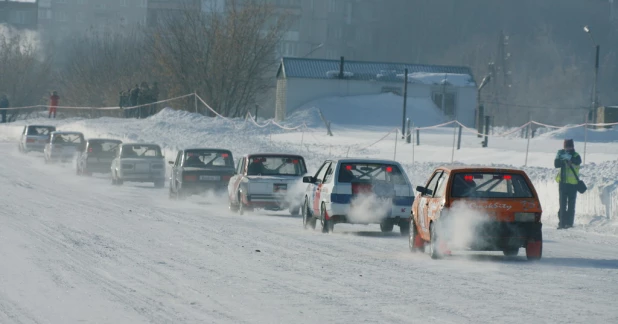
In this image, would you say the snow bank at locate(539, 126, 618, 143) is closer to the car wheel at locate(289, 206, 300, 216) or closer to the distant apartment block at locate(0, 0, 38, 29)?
the car wheel at locate(289, 206, 300, 216)

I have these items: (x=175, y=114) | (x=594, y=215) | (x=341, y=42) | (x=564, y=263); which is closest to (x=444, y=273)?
(x=564, y=263)

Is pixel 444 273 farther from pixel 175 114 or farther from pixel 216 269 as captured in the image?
pixel 175 114

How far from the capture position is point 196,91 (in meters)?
74.8

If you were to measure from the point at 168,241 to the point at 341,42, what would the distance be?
481ft

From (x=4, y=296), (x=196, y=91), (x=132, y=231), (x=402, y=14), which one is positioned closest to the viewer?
(x=4, y=296)

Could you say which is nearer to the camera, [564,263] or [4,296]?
[4,296]

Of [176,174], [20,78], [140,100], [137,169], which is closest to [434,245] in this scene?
[176,174]

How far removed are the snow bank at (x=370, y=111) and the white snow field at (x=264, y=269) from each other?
41563mm

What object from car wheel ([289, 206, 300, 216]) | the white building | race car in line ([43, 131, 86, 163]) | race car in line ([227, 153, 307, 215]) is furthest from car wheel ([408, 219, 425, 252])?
the white building

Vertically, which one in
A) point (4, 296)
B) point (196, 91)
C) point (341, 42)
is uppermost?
point (341, 42)

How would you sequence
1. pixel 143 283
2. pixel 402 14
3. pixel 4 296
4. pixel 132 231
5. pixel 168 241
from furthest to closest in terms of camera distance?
pixel 402 14 → pixel 132 231 → pixel 168 241 → pixel 143 283 → pixel 4 296

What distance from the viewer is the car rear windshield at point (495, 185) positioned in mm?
16422

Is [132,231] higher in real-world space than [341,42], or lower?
lower

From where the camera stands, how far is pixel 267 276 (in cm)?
1411
